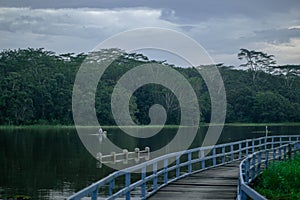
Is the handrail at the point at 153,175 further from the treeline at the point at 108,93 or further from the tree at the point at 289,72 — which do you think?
the tree at the point at 289,72

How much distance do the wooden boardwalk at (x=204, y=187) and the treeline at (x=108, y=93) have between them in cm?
6395

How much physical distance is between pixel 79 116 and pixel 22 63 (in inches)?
493

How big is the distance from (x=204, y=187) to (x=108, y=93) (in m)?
68.9

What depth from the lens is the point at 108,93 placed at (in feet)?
279

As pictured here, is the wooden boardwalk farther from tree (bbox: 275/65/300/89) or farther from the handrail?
tree (bbox: 275/65/300/89)

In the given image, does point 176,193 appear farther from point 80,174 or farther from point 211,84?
point 211,84

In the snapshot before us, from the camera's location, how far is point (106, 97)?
8506 centimetres

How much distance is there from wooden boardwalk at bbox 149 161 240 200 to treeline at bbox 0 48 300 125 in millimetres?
63946

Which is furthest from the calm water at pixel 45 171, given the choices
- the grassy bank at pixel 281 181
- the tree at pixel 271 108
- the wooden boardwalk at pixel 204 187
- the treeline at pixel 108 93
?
the tree at pixel 271 108

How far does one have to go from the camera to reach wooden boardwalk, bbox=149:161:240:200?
14.8m

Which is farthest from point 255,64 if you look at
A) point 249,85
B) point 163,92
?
point 163,92

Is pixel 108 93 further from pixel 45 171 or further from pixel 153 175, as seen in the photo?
pixel 153 175

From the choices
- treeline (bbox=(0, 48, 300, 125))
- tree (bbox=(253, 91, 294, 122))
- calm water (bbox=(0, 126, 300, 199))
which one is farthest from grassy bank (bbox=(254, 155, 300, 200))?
tree (bbox=(253, 91, 294, 122))

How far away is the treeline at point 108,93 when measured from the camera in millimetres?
82688
